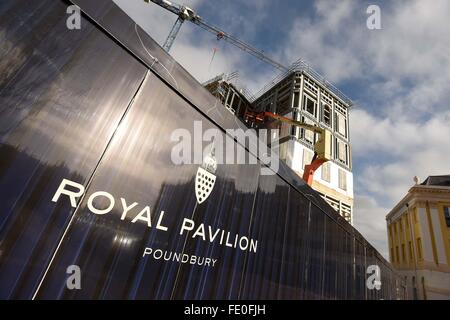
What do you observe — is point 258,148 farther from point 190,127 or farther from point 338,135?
point 338,135

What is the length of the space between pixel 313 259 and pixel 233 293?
276 centimetres

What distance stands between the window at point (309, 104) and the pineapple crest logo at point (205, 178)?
78.1 ft

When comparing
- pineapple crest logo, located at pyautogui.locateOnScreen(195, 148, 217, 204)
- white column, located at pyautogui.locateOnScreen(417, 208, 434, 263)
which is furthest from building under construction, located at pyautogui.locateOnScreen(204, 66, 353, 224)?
pineapple crest logo, located at pyautogui.locateOnScreen(195, 148, 217, 204)

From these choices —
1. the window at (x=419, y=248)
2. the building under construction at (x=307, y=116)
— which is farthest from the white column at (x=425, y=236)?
the building under construction at (x=307, y=116)

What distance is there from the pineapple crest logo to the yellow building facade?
88.2 ft

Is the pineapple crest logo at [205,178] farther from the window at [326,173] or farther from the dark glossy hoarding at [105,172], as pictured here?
the window at [326,173]

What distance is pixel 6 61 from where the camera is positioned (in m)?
1.69

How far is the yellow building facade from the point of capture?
914 inches

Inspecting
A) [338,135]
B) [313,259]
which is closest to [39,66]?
[313,259]

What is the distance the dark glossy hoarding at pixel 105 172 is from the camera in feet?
5.64

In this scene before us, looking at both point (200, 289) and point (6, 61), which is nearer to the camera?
point (6, 61)

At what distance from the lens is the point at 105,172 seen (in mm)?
2164

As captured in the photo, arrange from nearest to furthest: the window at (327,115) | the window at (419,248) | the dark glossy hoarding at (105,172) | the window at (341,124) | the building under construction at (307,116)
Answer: the dark glossy hoarding at (105,172), the building under construction at (307,116), the window at (419,248), the window at (327,115), the window at (341,124)

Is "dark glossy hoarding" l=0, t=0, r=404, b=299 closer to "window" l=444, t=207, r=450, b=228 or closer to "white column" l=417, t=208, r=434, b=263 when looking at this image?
"white column" l=417, t=208, r=434, b=263
